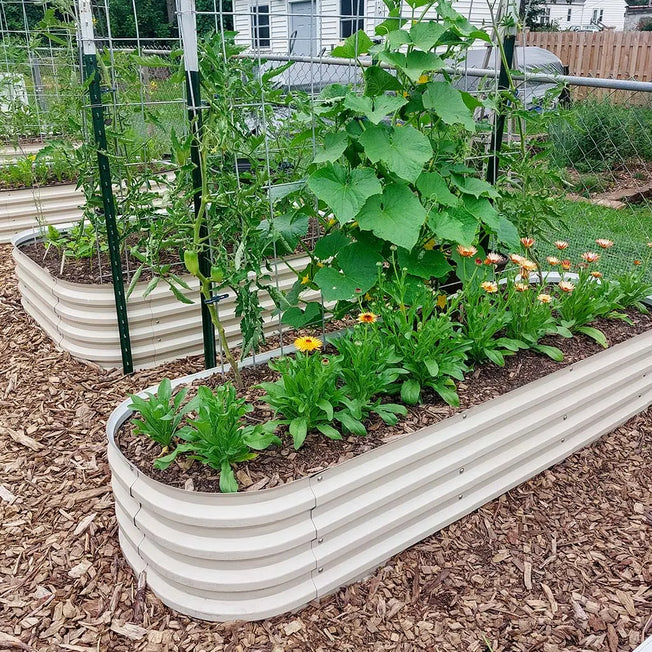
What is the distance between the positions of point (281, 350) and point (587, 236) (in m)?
3.72

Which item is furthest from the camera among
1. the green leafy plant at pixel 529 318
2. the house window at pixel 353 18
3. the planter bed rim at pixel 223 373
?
the green leafy plant at pixel 529 318

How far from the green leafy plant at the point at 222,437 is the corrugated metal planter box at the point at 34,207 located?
3557mm

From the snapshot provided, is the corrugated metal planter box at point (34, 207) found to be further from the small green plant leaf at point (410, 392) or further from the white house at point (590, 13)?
the white house at point (590, 13)

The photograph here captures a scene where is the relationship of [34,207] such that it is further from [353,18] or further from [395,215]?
[395,215]

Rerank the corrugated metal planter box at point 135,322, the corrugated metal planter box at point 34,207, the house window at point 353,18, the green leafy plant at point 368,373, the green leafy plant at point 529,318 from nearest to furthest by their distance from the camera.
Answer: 1. the green leafy plant at point 368,373
2. the house window at point 353,18
3. the green leafy plant at point 529,318
4. the corrugated metal planter box at point 135,322
5. the corrugated metal planter box at point 34,207

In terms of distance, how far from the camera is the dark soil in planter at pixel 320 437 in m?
1.86

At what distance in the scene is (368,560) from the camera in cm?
194

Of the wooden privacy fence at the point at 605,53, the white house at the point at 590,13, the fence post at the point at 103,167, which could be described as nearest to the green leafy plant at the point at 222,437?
the fence post at the point at 103,167

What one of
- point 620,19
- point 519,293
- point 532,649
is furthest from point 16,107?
point 620,19

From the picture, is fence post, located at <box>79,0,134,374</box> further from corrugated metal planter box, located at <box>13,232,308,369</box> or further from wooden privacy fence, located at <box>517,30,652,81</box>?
wooden privacy fence, located at <box>517,30,652,81</box>

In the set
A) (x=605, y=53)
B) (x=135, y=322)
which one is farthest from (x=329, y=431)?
(x=605, y=53)

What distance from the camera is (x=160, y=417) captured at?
1950 mm

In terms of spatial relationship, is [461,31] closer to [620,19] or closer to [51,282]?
[51,282]

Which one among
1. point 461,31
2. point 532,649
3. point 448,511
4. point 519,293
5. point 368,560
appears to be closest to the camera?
point 532,649
